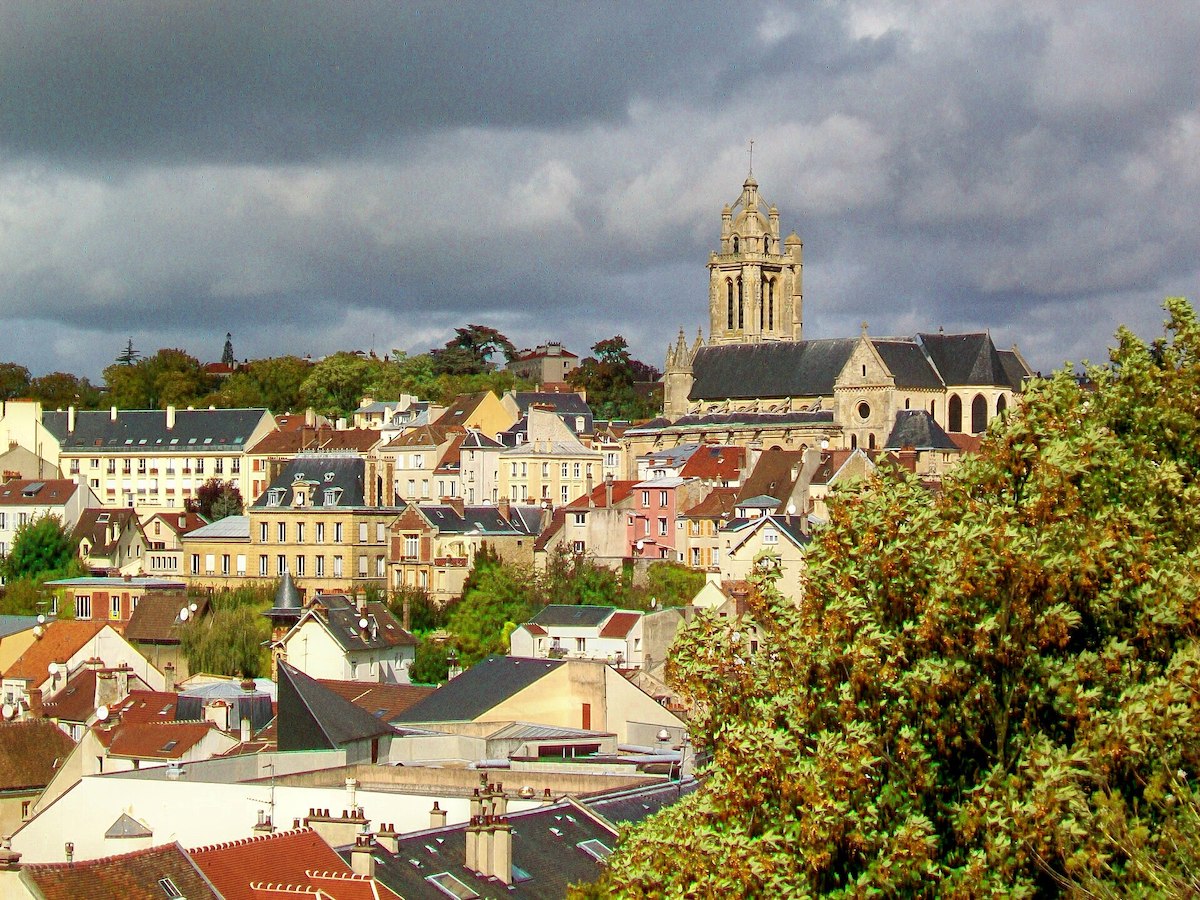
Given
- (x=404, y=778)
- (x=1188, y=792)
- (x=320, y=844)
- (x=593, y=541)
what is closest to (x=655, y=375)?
(x=593, y=541)

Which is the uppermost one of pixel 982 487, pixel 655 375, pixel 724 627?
pixel 655 375

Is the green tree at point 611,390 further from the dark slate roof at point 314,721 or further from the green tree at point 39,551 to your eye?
the dark slate roof at point 314,721

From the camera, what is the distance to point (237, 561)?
7644cm

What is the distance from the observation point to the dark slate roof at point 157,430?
Result: 10306cm

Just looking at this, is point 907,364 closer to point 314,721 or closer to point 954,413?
point 954,413

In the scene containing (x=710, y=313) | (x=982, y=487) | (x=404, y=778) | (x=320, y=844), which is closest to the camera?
(x=982, y=487)

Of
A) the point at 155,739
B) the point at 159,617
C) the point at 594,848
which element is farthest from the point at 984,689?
the point at 159,617

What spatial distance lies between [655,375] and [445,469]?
67.8m

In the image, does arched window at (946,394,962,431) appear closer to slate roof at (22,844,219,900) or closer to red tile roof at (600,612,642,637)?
red tile roof at (600,612,642,637)

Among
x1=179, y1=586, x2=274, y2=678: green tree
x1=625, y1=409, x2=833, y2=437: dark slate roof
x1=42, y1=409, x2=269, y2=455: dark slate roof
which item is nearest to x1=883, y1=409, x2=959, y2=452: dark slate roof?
x1=625, y1=409, x2=833, y2=437: dark slate roof

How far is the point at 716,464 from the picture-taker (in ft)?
275

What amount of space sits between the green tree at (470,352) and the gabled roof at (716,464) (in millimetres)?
49827

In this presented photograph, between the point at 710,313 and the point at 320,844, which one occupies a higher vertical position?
the point at 710,313

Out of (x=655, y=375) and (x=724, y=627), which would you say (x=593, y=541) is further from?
(x=655, y=375)
